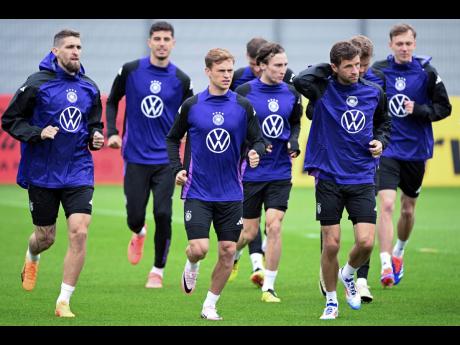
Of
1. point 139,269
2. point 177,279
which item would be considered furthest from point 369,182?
point 139,269

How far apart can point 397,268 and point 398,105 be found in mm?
1777

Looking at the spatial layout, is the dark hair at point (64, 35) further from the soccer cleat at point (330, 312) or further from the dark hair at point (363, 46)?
the soccer cleat at point (330, 312)

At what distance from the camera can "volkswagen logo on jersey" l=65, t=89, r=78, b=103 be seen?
10.1 meters

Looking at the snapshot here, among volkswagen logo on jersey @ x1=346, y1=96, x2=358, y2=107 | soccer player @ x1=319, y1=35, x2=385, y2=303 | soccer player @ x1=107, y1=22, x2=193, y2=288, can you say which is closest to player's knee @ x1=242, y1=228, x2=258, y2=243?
soccer player @ x1=107, y1=22, x2=193, y2=288

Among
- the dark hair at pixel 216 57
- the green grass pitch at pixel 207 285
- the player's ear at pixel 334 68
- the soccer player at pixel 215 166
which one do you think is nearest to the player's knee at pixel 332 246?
the green grass pitch at pixel 207 285

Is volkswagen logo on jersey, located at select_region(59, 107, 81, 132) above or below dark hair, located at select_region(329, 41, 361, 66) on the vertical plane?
below

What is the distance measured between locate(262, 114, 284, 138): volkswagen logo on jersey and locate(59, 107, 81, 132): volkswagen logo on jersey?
2.33 metres

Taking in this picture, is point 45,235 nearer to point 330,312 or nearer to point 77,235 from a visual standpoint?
point 77,235

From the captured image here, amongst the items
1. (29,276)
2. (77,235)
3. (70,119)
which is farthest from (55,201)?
(29,276)

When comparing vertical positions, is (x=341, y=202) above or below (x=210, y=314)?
above

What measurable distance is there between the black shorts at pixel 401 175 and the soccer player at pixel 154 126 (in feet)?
7.42

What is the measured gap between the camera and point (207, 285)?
12.4 m

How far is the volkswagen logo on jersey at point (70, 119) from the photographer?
10.1 m

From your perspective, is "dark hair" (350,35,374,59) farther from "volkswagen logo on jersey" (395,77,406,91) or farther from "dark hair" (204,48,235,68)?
"volkswagen logo on jersey" (395,77,406,91)
